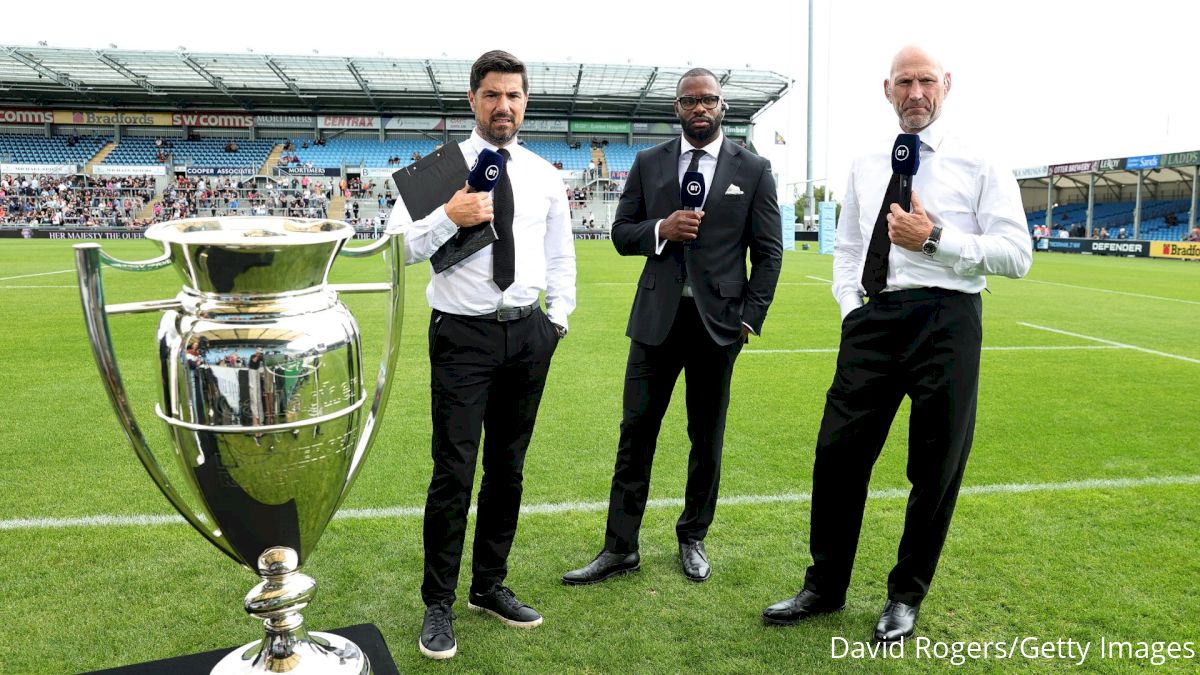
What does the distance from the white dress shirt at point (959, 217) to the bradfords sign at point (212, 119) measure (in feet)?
172

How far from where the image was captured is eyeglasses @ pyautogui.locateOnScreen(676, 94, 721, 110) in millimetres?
3000

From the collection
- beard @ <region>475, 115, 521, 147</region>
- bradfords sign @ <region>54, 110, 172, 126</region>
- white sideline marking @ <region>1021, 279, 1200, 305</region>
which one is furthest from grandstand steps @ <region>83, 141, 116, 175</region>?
beard @ <region>475, 115, 521, 147</region>

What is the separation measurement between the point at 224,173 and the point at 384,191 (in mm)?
8995

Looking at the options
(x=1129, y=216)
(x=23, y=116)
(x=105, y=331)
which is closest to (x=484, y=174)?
(x=105, y=331)

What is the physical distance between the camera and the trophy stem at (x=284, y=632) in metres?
1.49

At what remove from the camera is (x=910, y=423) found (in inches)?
106

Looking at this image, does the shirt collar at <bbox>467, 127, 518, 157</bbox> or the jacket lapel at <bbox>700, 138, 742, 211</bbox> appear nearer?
the shirt collar at <bbox>467, 127, 518, 157</bbox>

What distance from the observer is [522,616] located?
273 cm

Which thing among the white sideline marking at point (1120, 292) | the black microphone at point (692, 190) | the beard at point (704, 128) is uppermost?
the beard at point (704, 128)

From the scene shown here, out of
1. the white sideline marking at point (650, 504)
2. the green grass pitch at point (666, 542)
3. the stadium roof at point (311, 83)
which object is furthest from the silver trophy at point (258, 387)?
the stadium roof at point (311, 83)

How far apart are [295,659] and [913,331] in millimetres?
2039

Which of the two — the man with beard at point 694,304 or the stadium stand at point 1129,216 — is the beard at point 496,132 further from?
the stadium stand at point 1129,216

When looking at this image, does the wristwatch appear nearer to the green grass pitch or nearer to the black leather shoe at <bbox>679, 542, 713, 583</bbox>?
the green grass pitch

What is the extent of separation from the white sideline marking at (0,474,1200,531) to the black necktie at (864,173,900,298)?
5.30 feet
